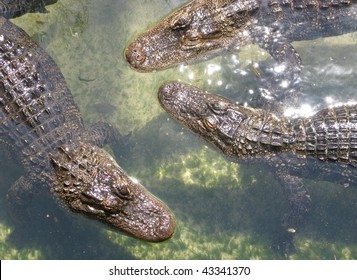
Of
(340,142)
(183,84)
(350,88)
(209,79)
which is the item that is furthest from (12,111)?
(350,88)

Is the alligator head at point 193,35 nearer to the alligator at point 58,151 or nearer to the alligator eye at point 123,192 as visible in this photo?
the alligator at point 58,151

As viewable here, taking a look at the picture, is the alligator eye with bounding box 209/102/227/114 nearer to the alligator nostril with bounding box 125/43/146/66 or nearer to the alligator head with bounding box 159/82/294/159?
the alligator head with bounding box 159/82/294/159

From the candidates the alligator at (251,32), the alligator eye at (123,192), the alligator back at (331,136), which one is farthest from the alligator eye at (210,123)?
the alligator eye at (123,192)

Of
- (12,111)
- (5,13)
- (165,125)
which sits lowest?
(165,125)

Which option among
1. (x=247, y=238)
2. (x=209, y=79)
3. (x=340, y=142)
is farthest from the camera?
(x=209, y=79)

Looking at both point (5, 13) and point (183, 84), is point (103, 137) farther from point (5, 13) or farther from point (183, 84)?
point (5, 13)

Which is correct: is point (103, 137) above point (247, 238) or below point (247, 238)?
above

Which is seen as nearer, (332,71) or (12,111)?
(12,111)
